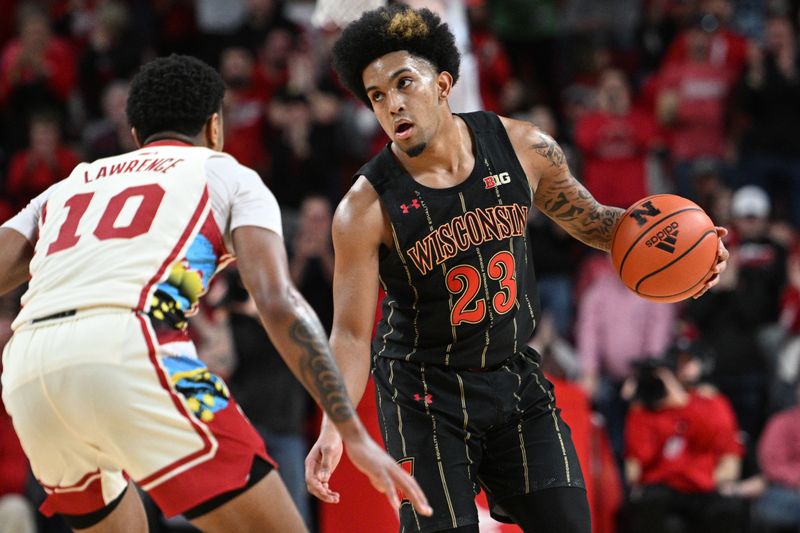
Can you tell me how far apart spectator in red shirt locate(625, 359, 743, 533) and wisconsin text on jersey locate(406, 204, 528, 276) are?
4.53 meters

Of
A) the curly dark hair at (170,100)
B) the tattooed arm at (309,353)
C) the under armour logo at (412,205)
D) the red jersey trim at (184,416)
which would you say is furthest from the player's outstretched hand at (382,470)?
the curly dark hair at (170,100)

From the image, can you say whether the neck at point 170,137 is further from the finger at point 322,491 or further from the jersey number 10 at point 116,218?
the finger at point 322,491

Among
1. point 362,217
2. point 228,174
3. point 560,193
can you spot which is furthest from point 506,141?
point 228,174

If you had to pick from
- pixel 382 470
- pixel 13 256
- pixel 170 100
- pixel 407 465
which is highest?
pixel 170 100

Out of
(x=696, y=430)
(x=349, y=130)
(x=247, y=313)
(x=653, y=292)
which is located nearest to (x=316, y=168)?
(x=349, y=130)

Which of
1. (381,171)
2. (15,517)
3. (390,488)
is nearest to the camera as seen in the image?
(390,488)

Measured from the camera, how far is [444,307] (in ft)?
14.7

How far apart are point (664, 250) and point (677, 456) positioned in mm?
4204

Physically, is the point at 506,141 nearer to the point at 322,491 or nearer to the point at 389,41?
the point at 389,41

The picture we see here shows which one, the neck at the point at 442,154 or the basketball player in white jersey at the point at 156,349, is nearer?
the basketball player in white jersey at the point at 156,349

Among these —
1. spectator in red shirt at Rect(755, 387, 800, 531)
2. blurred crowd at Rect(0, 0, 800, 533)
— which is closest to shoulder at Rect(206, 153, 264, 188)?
blurred crowd at Rect(0, 0, 800, 533)

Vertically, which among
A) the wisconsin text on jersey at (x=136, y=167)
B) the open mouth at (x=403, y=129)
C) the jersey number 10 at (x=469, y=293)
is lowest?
the jersey number 10 at (x=469, y=293)

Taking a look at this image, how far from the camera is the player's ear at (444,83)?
475 centimetres

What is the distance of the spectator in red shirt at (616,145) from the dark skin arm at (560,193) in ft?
18.2
